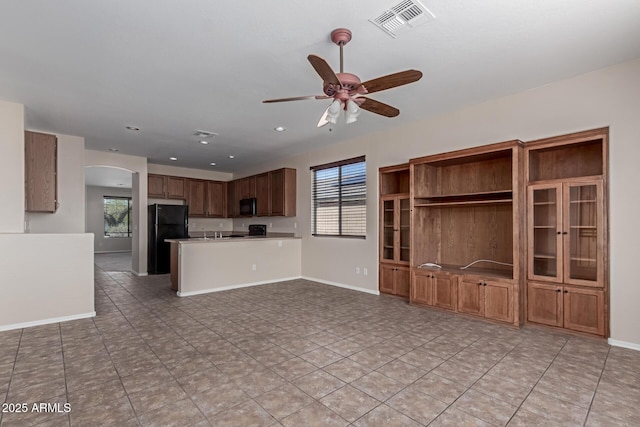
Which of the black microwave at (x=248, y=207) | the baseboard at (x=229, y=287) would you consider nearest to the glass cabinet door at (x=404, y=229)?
the baseboard at (x=229, y=287)

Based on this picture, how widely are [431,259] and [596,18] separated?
10.7ft

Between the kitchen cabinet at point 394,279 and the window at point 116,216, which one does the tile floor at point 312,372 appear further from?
the window at point 116,216

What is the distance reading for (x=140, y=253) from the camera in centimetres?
724

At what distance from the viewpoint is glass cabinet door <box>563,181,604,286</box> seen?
3.28m

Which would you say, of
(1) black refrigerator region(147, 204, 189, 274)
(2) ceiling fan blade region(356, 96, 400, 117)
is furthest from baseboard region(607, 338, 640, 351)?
(1) black refrigerator region(147, 204, 189, 274)

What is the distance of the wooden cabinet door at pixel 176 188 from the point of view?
804 cm

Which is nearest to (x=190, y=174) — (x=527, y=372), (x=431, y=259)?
(x=431, y=259)

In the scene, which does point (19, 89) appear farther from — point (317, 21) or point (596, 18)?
point (596, 18)

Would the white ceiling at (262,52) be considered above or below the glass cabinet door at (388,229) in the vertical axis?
above

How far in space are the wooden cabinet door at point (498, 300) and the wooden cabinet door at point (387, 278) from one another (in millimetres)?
1551

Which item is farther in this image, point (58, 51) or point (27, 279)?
point (27, 279)

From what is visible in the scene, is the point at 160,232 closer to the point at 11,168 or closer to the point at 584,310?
the point at 11,168

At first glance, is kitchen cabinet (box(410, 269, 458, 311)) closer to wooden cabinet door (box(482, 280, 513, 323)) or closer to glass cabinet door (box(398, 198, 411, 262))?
wooden cabinet door (box(482, 280, 513, 323))

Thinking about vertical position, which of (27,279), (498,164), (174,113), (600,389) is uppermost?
(174,113)
